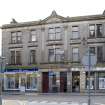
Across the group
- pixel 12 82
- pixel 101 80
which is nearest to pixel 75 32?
pixel 101 80

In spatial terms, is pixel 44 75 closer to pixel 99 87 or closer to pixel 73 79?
pixel 73 79

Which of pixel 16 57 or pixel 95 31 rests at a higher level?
pixel 95 31

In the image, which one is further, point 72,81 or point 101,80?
point 72,81

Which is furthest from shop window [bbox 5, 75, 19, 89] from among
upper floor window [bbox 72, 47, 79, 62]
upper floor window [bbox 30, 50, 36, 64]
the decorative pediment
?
upper floor window [bbox 72, 47, 79, 62]

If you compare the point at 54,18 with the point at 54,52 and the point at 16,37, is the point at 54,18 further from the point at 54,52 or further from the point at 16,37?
the point at 16,37

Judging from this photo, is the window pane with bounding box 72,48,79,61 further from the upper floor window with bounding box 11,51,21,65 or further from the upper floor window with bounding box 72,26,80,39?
the upper floor window with bounding box 11,51,21,65

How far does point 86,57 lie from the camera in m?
19.1

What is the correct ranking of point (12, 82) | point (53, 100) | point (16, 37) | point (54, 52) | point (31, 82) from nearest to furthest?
1. point (53, 100)
2. point (54, 52)
3. point (31, 82)
4. point (16, 37)
5. point (12, 82)

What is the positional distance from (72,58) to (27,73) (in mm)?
7940

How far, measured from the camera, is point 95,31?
171ft

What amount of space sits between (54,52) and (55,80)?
4.08m

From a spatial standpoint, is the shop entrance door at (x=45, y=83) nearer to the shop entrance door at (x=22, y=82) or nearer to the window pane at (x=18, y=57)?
the shop entrance door at (x=22, y=82)

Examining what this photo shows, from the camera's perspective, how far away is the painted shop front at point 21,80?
56500 mm

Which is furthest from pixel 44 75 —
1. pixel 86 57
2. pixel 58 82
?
pixel 86 57
